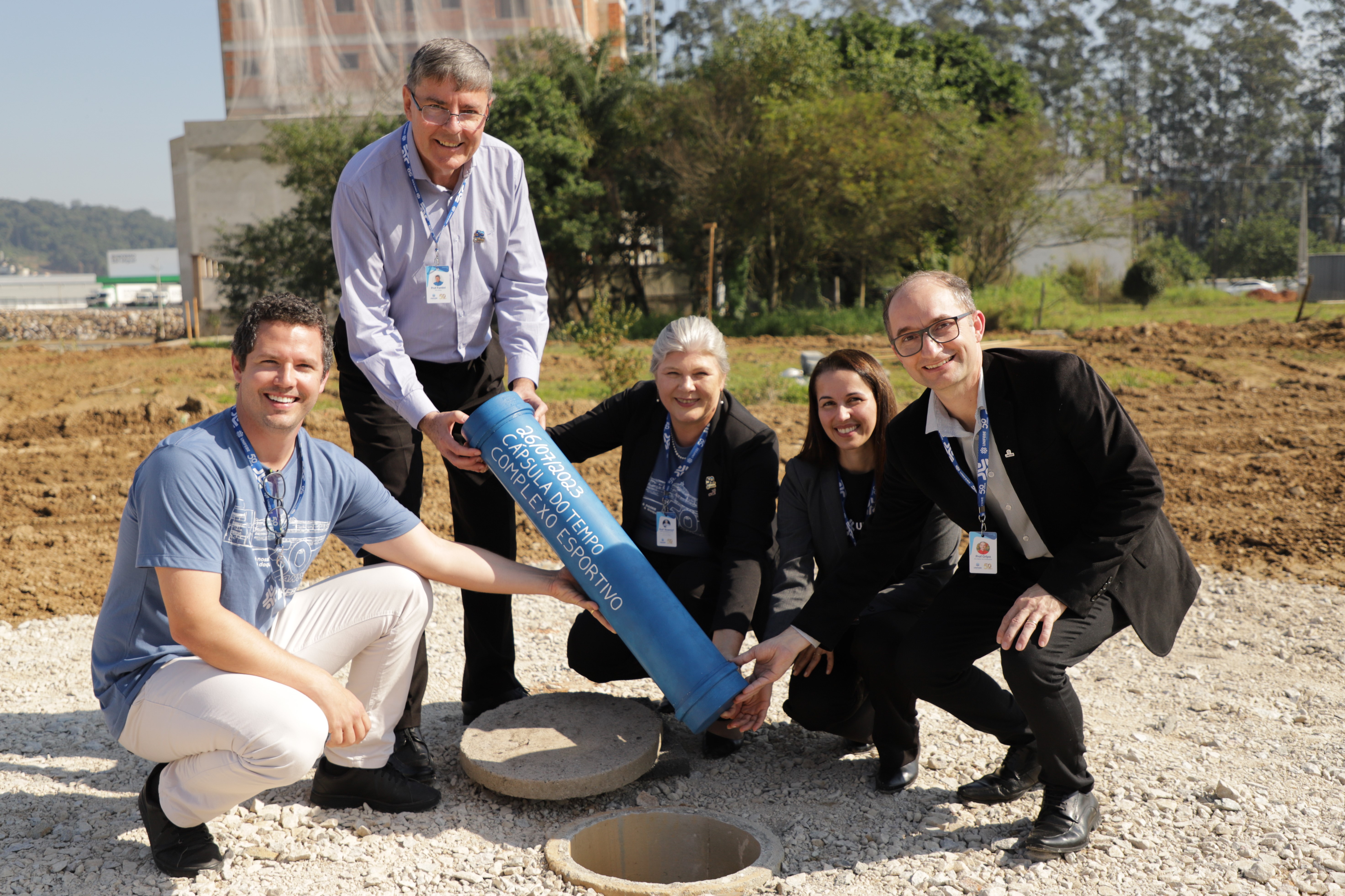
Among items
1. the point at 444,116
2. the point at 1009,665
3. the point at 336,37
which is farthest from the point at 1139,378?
the point at 336,37

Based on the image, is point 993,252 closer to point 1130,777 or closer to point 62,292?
point 1130,777

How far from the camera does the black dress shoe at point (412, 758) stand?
10.9 feet

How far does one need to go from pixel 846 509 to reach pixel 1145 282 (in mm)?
29389

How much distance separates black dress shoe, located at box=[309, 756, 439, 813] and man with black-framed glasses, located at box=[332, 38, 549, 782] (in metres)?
0.14

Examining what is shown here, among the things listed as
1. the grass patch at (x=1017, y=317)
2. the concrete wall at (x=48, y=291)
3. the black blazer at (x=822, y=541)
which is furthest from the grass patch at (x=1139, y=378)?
the concrete wall at (x=48, y=291)

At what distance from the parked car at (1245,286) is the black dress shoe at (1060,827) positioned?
39.6m

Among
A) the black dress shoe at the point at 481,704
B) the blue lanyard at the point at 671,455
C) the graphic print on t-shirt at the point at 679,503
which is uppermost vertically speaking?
the blue lanyard at the point at 671,455

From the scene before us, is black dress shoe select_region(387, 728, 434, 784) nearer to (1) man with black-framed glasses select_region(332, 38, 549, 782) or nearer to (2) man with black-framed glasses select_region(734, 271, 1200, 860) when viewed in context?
(1) man with black-framed glasses select_region(332, 38, 549, 782)

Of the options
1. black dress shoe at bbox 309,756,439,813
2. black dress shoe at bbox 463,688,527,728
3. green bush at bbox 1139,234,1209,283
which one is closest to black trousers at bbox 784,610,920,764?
black dress shoe at bbox 463,688,527,728

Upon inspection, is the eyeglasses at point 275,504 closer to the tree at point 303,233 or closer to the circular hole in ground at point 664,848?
the circular hole in ground at point 664,848

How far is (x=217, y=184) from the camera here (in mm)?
28969

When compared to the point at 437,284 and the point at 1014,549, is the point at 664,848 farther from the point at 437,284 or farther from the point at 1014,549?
the point at 437,284

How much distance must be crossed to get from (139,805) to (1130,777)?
3.07 m

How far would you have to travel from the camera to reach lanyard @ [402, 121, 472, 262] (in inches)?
134
